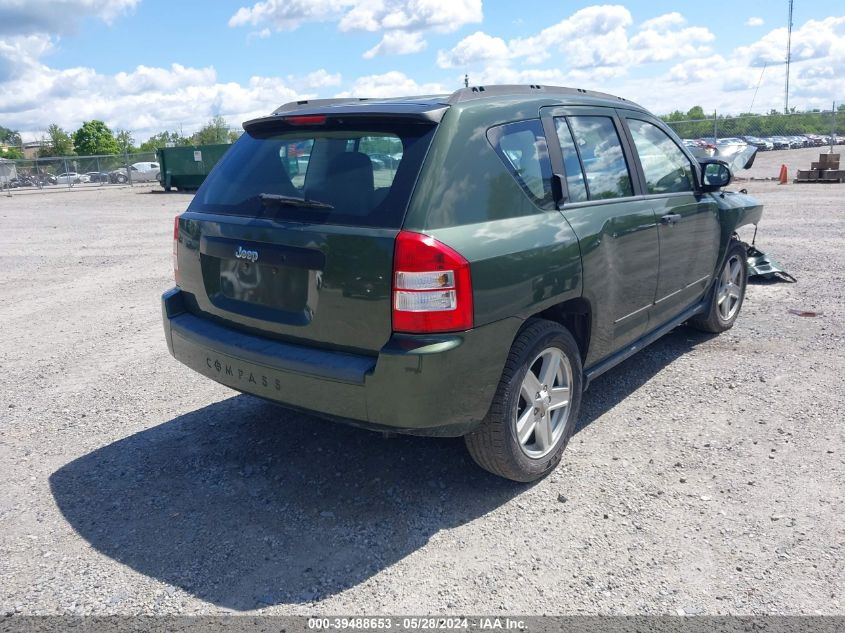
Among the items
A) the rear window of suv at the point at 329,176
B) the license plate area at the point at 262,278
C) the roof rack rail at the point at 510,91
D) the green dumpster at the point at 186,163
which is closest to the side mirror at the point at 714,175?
the roof rack rail at the point at 510,91

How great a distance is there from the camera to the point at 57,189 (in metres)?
40.5

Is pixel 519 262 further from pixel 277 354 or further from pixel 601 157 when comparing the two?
pixel 601 157

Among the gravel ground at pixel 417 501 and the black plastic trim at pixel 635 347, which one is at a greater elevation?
the black plastic trim at pixel 635 347

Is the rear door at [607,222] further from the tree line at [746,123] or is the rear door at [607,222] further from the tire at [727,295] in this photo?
the tree line at [746,123]

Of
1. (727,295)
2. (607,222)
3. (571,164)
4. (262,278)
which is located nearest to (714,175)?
(727,295)

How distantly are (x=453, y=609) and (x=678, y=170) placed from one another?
3.66 meters

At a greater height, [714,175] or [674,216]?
[714,175]

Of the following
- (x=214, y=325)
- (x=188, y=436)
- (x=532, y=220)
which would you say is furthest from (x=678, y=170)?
(x=188, y=436)

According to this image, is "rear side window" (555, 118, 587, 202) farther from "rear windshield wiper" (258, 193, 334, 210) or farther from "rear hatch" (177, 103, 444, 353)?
"rear windshield wiper" (258, 193, 334, 210)

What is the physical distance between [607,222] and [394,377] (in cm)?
173

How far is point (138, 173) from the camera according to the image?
43.5 metres

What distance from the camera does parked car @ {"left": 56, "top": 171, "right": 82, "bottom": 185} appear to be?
41.3m

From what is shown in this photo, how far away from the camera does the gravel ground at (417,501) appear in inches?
112

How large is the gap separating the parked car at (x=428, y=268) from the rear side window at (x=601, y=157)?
2 centimetres
